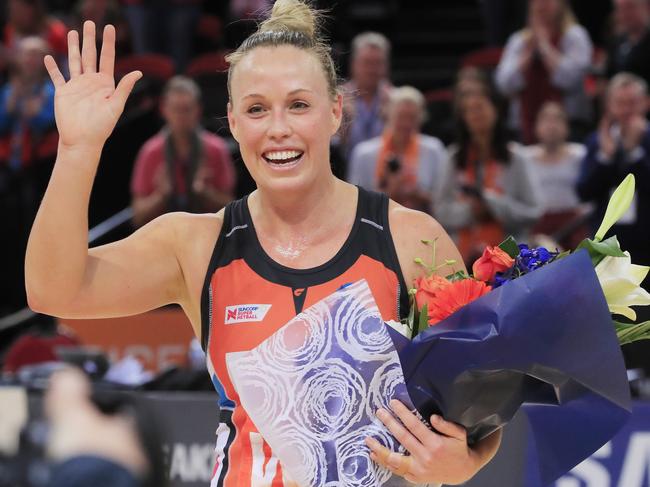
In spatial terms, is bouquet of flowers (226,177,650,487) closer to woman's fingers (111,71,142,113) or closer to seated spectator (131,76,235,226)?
woman's fingers (111,71,142,113)

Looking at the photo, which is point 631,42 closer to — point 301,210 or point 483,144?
point 483,144

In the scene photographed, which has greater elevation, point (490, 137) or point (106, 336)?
point (490, 137)

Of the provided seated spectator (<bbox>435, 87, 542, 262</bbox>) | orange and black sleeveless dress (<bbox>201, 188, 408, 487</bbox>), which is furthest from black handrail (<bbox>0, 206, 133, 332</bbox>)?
orange and black sleeveless dress (<bbox>201, 188, 408, 487</bbox>)

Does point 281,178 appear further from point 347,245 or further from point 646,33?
point 646,33

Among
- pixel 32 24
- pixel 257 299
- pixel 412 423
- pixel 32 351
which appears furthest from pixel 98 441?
pixel 32 24

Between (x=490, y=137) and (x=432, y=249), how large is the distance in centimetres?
439

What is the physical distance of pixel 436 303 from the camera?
2.48 metres

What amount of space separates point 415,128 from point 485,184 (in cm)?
58

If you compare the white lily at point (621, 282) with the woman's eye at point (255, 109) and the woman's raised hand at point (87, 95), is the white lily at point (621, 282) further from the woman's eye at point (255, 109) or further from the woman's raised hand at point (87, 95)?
the woman's raised hand at point (87, 95)

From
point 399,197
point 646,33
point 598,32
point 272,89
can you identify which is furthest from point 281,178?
point 598,32

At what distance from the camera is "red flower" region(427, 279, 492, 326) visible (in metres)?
2.47

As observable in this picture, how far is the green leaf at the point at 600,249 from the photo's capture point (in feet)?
8.21

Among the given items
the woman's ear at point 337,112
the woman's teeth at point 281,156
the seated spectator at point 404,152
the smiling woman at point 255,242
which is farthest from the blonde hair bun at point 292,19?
the seated spectator at point 404,152

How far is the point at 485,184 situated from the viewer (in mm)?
7031
